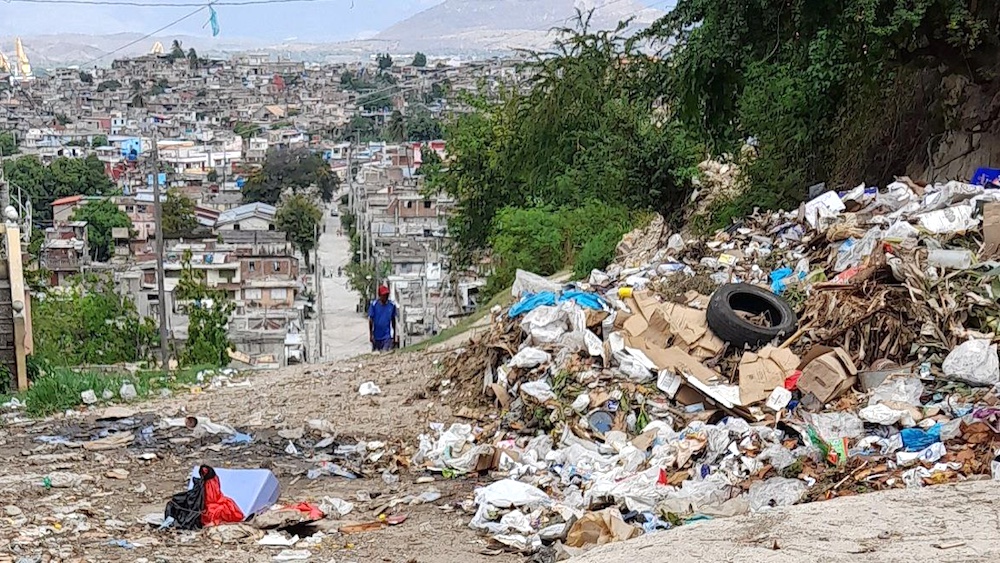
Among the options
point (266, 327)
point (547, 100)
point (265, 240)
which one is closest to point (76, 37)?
point (265, 240)

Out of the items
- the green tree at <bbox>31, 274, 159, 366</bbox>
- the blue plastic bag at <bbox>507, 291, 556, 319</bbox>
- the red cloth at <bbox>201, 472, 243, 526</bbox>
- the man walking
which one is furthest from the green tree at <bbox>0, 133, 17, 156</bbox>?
the red cloth at <bbox>201, 472, 243, 526</bbox>

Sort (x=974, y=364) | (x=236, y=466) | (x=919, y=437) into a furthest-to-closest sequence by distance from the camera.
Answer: (x=236, y=466)
(x=974, y=364)
(x=919, y=437)

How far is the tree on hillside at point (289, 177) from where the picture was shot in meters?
61.1

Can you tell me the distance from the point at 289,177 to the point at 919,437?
58.5 m

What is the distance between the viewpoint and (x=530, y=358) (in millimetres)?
8320

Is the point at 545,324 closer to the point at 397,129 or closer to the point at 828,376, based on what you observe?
the point at 828,376

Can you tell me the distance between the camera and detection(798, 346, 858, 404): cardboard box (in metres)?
6.91

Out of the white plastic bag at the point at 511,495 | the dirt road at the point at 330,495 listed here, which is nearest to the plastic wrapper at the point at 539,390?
the dirt road at the point at 330,495

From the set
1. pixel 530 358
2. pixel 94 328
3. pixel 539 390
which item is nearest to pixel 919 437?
pixel 539 390

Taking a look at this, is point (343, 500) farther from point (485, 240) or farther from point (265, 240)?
point (265, 240)

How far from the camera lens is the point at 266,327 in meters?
33.5

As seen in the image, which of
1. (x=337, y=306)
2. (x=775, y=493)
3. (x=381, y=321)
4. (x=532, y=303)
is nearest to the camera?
(x=775, y=493)

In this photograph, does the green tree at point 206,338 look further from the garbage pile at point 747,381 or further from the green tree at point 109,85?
the green tree at point 109,85

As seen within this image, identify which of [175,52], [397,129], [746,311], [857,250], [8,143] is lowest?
[746,311]
